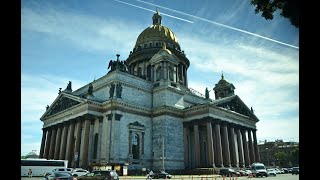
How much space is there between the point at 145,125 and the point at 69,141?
1366cm

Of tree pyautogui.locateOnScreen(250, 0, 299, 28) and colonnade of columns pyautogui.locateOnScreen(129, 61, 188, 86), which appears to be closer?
tree pyautogui.locateOnScreen(250, 0, 299, 28)

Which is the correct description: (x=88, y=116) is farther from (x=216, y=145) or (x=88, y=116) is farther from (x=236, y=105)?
(x=236, y=105)

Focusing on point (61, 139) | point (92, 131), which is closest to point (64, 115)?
point (61, 139)

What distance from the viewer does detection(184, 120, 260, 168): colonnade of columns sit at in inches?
1906

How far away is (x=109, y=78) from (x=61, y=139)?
593 inches

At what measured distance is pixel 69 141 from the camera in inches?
1900

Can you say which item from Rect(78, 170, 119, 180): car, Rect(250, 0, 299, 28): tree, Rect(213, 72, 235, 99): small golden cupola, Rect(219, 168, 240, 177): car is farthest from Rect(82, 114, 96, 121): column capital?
Rect(250, 0, 299, 28): tree

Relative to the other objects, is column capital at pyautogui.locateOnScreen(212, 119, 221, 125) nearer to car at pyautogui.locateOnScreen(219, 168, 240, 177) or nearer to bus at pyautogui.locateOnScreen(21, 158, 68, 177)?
car at pyautogui.locateOnScreen(219, 168, 240, 177)

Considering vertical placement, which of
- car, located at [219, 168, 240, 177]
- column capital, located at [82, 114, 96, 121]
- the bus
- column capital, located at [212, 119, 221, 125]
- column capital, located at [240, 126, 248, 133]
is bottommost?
car, located at [219, 168, 240, 177]

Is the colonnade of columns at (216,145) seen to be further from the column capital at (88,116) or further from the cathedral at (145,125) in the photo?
the column capital at (88,116)

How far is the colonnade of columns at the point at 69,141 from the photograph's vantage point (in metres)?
45.2
